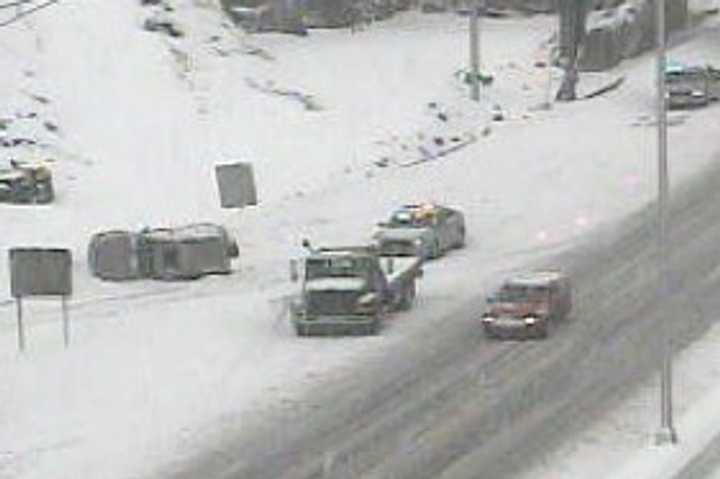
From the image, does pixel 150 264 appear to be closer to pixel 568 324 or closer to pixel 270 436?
pixel 568 324

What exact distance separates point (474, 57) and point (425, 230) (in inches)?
894

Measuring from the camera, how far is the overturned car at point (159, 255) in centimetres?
→ 5188

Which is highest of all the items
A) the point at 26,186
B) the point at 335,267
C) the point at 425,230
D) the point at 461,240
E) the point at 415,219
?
the point at 26,186

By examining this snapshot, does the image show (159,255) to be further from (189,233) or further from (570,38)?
(570,38)

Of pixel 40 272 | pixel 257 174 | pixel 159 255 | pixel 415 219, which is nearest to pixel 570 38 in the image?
pixel 257 174

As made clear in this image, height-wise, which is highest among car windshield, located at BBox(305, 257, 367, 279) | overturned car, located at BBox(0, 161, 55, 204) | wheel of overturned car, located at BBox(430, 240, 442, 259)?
overturned car, located at BBox(0, 161, 55, 204)

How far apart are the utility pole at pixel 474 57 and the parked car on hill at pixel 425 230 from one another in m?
19.6

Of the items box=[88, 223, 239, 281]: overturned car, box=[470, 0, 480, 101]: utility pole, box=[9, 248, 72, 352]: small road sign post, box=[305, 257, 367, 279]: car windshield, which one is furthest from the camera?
box=[470, 0, 480, 101]: utility pole

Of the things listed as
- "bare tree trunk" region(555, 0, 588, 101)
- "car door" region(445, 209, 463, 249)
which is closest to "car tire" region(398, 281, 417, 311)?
"car door" region(445, 209, 463, 249)

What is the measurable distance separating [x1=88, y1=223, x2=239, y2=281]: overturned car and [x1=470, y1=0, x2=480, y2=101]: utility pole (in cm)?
2416

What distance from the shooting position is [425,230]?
→ 52.7 meters

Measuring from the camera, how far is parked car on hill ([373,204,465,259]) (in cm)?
5206

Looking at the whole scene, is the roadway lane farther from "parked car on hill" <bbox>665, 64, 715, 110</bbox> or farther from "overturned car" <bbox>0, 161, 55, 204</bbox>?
"parked car on hill" <bbox>665, 64, 715, 110</bbox>

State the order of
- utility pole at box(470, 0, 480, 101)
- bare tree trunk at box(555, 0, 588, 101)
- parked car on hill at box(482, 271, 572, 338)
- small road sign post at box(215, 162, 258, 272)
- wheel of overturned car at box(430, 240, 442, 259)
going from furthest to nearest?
bare tree trunk at box(555, 0, 588, 101), utility pole at box(470, 0, 480, 101), wheel of overturned car at box(430, 240, 442, 259), small road sign post at box(215, 162, 258, 272), parked car on hill at box(482, 271, 572, 338)
